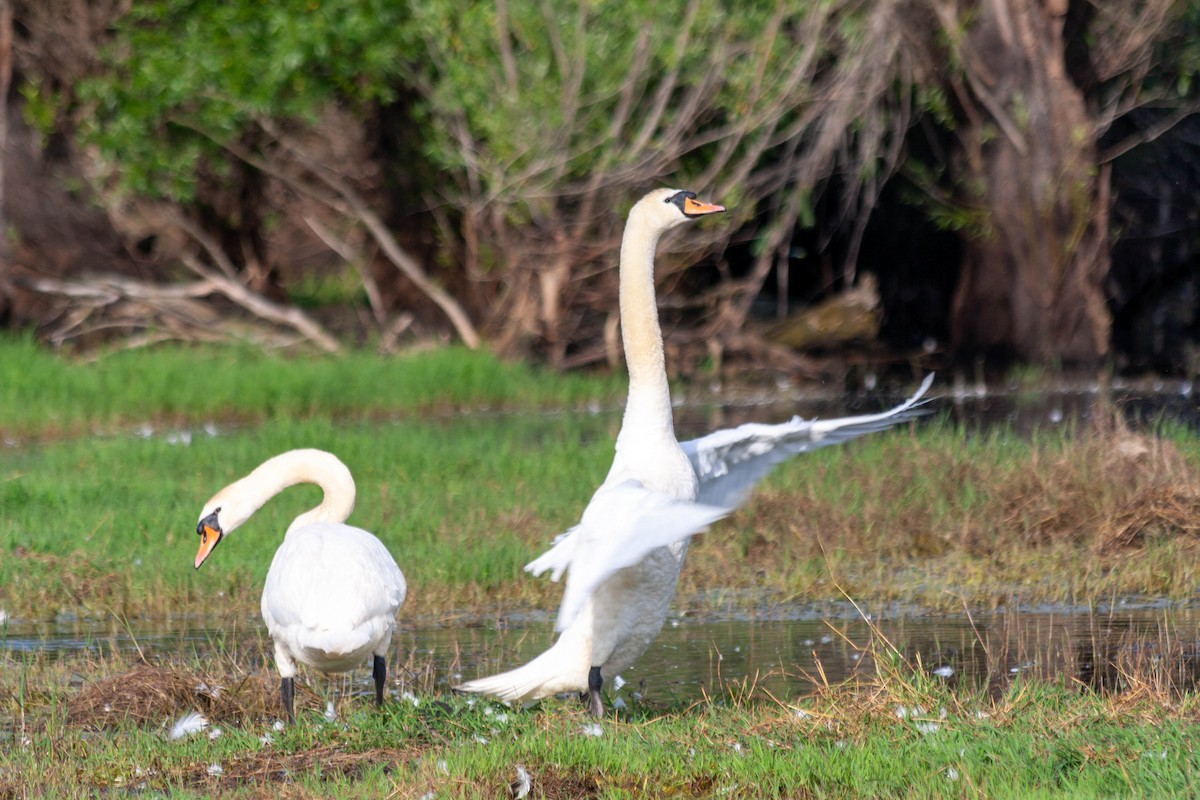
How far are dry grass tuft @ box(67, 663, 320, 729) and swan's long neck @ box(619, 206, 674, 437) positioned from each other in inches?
64.4

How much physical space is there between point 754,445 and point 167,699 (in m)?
2.34

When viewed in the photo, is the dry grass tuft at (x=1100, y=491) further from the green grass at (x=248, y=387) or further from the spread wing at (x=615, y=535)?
the green grass at (x=248, y=387)

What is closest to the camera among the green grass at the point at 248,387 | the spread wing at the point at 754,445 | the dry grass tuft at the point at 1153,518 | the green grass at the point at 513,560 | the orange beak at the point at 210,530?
the green grass at the point at 513,560

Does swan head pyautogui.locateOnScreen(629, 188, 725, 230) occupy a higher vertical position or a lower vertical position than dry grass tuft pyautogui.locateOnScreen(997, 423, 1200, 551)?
higher

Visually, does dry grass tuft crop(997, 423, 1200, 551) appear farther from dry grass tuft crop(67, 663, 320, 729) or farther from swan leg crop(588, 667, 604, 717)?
dry grass tuft crop(67, 663, 320, 729)

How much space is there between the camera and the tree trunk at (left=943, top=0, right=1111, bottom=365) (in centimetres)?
1775

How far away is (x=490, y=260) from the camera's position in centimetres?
1955

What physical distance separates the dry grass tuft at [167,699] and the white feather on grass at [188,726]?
0.58 feet

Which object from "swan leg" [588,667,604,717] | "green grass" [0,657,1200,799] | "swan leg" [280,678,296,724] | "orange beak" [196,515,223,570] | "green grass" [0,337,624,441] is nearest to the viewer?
"green grass" [0,657,1200,799]

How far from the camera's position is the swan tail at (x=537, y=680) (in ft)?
18.6

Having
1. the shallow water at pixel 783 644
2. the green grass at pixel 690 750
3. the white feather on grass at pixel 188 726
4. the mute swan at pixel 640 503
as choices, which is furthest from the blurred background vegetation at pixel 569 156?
the green grass at pixel 690 750

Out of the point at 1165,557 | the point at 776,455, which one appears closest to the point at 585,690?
the point at 776,455

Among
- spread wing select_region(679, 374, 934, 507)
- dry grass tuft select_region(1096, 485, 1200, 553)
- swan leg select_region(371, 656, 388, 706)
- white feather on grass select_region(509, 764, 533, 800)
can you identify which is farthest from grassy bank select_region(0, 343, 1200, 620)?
white feather on grass select_region(509, 764, 533, 800)

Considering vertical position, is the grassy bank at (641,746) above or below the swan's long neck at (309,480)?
below
